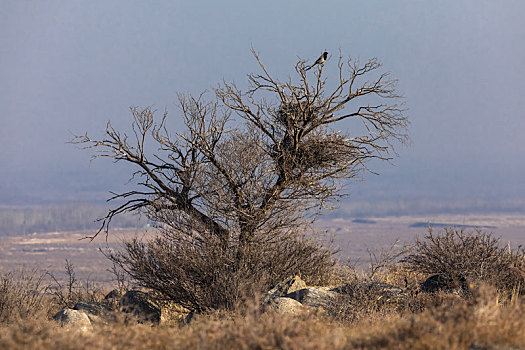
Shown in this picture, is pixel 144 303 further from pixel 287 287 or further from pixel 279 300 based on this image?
pixel 279 300

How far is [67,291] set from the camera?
64.4 ft

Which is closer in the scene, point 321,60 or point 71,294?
point 321,60

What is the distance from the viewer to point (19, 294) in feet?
51.2

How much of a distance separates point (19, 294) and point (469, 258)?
39.7 feet

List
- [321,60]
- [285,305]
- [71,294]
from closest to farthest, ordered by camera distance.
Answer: [285,305]
[321,60]
[71,294]

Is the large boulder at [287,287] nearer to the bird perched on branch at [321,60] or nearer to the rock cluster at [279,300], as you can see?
the rock cluster at [279,300]

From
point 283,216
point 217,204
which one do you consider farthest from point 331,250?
point 217,204

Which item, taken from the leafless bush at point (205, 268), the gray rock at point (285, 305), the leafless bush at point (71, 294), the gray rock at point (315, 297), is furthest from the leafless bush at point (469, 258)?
the leafless bush at point (71, 294)

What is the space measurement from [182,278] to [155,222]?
1.90 meters

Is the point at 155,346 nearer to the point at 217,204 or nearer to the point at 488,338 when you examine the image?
the point at 488,338

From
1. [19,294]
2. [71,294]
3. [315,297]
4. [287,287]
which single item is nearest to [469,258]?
[315,297]

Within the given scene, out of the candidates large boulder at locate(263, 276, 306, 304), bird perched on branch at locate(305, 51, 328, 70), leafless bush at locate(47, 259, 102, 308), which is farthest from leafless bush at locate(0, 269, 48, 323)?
bird perched on branch at locate(305, 51, 328, 70)

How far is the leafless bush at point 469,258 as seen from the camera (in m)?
14.2

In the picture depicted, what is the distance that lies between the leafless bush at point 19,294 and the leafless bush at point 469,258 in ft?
34.7
